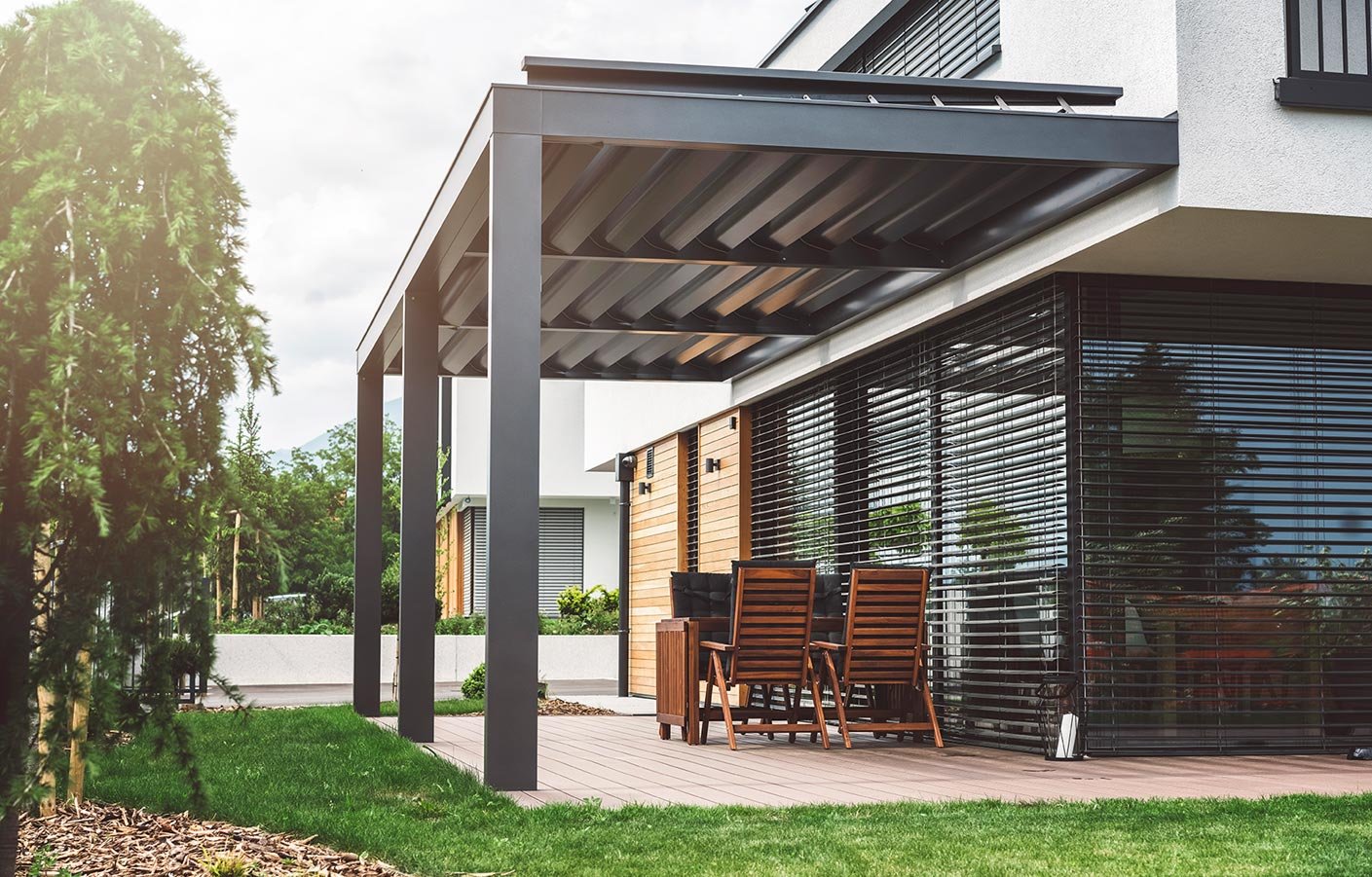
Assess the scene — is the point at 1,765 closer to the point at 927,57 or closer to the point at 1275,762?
the point at 1275,762

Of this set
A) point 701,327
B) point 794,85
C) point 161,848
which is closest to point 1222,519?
point 794,85

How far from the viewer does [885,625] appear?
316 inches

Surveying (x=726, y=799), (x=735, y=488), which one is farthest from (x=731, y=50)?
(x=726, y=799)

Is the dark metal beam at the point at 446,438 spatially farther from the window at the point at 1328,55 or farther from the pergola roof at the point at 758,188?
the window at the point at 1328,55

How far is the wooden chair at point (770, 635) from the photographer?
775cm

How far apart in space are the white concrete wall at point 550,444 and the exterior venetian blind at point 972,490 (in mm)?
16815

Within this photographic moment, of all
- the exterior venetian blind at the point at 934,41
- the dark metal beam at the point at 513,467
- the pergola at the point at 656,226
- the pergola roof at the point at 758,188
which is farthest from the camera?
the exterior venetian blind at the point at 934,41

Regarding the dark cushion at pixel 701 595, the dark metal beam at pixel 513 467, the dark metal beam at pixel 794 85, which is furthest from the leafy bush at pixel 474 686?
the dark metal beam at pixel 794 85

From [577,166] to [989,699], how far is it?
3.97 metres

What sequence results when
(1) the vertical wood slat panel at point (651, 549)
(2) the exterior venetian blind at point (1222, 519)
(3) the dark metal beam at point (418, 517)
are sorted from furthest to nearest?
(1) the vertical wood slat panel at point (651, 549)
(3) the dark metal beam at point (418, 517)
(2) the exterior venetian blind at point (1222, 519)

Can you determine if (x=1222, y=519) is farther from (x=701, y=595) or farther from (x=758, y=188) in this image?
(x=701, y=595)

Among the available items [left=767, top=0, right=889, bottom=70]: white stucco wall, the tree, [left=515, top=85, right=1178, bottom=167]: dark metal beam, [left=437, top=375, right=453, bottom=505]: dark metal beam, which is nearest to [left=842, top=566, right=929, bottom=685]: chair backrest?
[left=515, top=85, right=1178, bottom=167]: dark metal beam

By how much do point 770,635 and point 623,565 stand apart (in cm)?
814

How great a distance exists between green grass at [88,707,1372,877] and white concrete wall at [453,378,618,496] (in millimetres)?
21325
